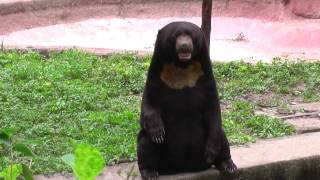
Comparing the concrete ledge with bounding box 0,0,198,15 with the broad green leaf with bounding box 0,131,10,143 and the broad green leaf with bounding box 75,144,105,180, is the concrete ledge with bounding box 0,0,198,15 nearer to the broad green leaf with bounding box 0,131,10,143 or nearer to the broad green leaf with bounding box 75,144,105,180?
the broad green leaf with bounding box 0,131,10,143

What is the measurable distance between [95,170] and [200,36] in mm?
2156

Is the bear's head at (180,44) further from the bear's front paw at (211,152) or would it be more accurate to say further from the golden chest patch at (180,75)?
the bear's front paw at (211,152)

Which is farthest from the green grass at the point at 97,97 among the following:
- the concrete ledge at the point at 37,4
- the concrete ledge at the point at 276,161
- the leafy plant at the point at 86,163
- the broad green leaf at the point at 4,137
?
the concrete ledge at the point at 37,4

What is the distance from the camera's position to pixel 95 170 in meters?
1.93

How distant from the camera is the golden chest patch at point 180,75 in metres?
4.07

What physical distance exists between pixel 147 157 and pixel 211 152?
367 mm

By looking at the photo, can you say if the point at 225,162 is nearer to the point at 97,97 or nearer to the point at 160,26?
the point at 97,97

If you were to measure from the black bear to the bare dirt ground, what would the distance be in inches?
213

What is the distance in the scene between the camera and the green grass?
506cm

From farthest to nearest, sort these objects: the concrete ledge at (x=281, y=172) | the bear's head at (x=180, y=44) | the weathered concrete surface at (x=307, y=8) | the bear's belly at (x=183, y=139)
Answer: the weathered concrete surface at (x=307, y=8) → the concrete ledge at (x=281, y=172) → the bear's belly at (x=183, y=139) → the bear's head at (x=180, y=44)

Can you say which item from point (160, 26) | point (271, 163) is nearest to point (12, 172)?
point (271, 163)

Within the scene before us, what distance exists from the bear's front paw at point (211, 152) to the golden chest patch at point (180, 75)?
14.4 inches

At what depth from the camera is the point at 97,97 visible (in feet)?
20.4

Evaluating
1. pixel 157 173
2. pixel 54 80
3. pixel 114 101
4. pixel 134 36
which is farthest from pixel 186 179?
pixel 134 36
